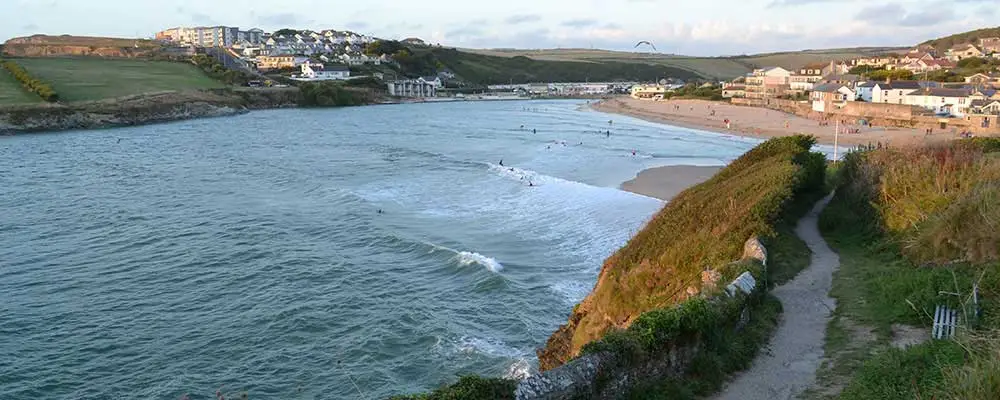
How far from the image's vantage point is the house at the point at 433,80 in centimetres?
15790

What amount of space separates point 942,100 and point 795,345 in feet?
222

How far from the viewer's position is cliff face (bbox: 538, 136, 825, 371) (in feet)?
46.4

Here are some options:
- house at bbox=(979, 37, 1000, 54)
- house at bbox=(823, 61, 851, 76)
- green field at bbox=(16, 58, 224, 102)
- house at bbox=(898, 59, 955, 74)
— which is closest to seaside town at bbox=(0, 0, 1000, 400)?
green field at bbox=(16, 58, 224, 102)

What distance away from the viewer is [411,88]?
489 feet

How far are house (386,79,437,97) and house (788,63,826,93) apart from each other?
74010 millimetres

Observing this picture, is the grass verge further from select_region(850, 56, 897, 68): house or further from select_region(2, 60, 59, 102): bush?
select_region(850, 56, 897, 68): house

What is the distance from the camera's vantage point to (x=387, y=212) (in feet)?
101

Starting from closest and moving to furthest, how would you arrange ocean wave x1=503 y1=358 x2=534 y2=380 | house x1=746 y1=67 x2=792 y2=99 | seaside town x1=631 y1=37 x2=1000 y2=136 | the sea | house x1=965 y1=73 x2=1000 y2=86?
ocean wave x1=503 y1=358 x2=534 y2=380 < the sea < seaside town x1=631 y1=37 x2=1000 y2=136 < house x1=965 y1=73 x2=1000 y2=86 < house x1=746 y1=67 x2=792 y2=99

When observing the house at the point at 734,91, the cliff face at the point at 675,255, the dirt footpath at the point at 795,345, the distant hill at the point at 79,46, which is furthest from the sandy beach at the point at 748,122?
the distant hill at the point at 79,46

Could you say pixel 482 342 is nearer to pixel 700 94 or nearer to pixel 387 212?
pixel 387 212

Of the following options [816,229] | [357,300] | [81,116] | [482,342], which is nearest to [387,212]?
[357,300]

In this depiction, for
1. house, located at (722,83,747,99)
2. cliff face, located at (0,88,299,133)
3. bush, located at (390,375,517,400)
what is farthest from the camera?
house, located at (722,83,747,99)

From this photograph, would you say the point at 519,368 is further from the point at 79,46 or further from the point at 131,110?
the point at 79,46

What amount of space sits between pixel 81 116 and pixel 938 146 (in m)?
83.1
